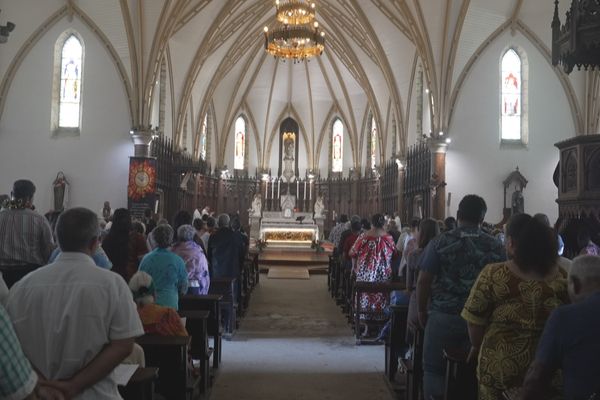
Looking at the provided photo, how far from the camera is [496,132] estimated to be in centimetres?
2147

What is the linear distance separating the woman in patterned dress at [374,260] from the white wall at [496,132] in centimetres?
1274

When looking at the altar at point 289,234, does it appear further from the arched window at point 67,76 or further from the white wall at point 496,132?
the arched window at point 67,76

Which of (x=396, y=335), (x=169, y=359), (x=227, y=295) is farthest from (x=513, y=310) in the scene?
(x=227, y=295)

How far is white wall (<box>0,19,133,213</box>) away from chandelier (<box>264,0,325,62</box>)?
606 centimetres

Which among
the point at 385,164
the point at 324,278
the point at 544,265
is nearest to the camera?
the point at 544,265

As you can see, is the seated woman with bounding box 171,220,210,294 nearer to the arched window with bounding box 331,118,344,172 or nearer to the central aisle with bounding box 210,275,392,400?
the central aisle with bounding box 210,275,392,400

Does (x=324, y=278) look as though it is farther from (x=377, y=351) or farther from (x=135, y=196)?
(x=377, y=351)

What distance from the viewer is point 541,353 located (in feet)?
8.52

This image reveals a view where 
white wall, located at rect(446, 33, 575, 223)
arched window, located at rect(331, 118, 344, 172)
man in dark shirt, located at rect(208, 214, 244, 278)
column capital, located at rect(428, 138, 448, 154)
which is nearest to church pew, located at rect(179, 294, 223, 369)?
man in dark shirt, located at rect(208, 214, 244, 278)

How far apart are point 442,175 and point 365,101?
13.8 metres

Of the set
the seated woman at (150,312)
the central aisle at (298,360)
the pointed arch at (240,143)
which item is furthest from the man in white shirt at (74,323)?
the pointed arch at (240,143)

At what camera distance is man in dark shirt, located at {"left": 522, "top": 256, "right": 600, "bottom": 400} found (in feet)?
8.20

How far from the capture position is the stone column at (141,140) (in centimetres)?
2039

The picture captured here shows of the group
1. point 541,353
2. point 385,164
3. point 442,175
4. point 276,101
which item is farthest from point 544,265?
point 276,101
